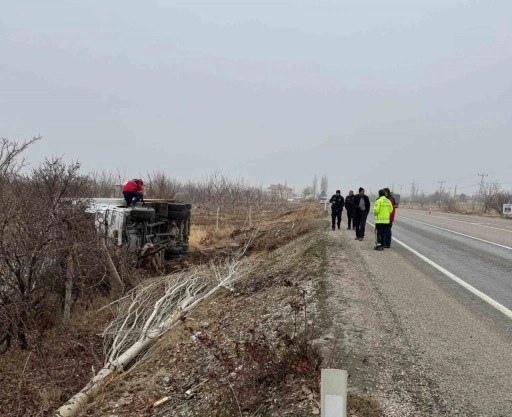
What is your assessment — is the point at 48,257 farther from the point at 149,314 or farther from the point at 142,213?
the point at 142,213

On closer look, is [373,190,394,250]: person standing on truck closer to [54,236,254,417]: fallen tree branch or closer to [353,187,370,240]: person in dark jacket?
[353,187,370,240]: person in dark jacket

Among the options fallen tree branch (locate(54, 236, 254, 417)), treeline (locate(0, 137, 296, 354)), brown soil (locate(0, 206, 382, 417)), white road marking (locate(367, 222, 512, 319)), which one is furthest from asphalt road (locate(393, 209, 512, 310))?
treeline (locate(0, 137, 296, 354))

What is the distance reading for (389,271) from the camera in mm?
9164

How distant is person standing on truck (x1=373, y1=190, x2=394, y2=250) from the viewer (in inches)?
482

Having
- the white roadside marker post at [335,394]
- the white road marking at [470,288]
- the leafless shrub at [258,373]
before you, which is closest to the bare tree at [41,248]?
the leafless shrub at [258,373]

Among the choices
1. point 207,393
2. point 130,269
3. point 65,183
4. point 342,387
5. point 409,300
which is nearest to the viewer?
point 342,387

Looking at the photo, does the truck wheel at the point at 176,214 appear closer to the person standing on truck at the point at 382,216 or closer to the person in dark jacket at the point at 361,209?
the person in dark jacket at the point at 361,209

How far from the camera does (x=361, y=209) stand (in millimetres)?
13914

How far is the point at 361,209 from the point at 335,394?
1158 cm

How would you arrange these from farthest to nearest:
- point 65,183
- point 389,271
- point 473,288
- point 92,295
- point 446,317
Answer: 1. point 92,295
2. point 389,271
3. point 65,183
4. point 473,288
5. point 446,317

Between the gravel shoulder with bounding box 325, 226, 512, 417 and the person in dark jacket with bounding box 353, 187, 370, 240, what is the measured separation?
18.4 ft

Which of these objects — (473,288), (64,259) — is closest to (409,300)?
(473,288)

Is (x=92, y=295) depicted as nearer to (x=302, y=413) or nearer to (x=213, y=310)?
(x=213, y=310)

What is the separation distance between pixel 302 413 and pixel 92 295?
749 cm
